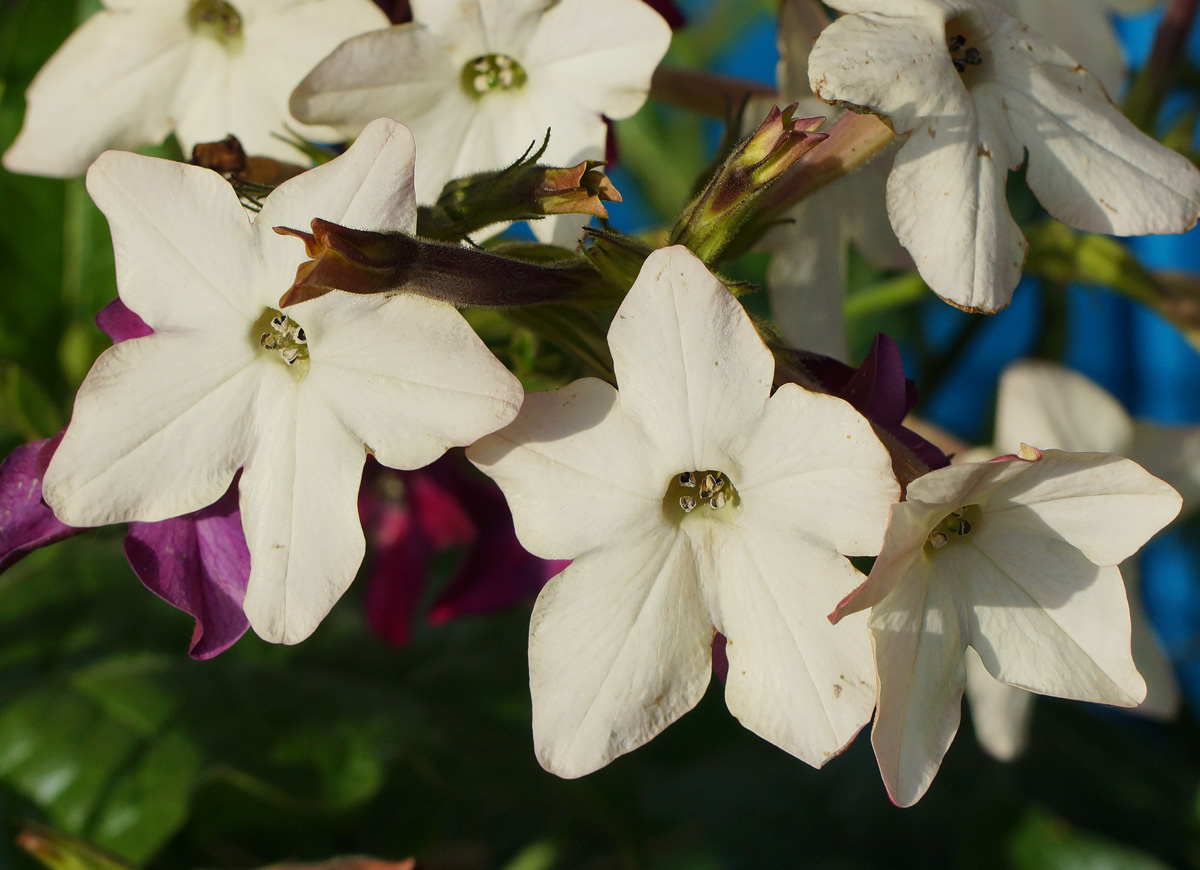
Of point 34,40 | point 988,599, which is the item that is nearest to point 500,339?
point 988,599

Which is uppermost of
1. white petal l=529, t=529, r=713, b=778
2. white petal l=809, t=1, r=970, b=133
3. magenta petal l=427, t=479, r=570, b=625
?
white petal l=809, t=1, r=970, b=133

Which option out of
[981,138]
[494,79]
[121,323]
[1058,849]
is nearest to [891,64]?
[981,138]

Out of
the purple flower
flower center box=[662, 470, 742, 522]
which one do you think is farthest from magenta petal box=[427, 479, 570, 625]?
flower center box=[662, 470, 742, 522]

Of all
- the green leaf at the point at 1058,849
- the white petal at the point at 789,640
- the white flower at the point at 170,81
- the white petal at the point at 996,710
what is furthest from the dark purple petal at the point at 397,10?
the green leaf at the point at 1058,849

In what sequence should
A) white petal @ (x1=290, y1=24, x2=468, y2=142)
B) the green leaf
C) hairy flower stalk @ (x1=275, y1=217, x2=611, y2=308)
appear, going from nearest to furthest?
1. hairy flower stalk @ (x1=275, y1=217, x2=611, y2=308)
2. white petal @ (x1=290, y1=24, x2=468, y2=142)
3. the green leaf

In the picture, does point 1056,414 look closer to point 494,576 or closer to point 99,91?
point 494,576

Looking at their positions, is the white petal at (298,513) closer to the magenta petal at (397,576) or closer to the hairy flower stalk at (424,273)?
the hairy flower stalk at (424,273)

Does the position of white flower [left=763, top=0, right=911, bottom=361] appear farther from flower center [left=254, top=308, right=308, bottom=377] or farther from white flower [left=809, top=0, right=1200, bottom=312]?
flower center [left=254, top=308, right=308, bottom=377]
